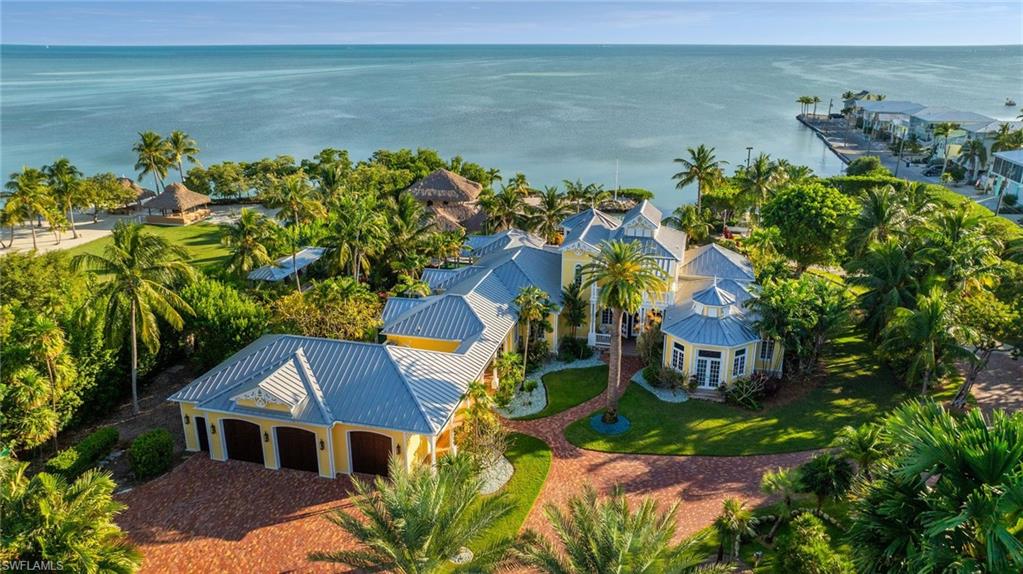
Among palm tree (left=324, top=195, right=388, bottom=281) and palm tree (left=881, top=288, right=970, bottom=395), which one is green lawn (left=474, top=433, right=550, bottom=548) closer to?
palm tree (left=324, top=195, right=388, bottom=281)

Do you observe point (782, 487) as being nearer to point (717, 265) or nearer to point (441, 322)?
point (441, 322)

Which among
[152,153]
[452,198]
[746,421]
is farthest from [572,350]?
[152,153]

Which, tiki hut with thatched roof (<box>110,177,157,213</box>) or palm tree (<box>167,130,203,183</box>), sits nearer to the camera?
tiki hut with thatched roof (<box>110,177,157,213</box>)

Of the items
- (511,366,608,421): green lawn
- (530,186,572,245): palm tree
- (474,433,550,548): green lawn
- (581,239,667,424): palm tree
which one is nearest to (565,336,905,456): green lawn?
(511,366,608,421): green lawn

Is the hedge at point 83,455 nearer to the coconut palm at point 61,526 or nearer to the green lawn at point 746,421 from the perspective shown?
the coconut palm at point 61,526

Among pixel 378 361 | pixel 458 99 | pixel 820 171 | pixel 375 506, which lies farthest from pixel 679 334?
pixel 458 99

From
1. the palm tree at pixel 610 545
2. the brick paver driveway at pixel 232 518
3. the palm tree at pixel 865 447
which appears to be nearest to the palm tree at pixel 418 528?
the palm tree at pixel 610 545
